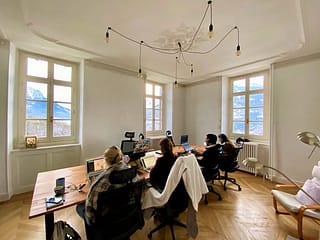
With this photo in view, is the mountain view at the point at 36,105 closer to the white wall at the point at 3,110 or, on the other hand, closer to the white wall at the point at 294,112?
the white wall at the point at 3,110

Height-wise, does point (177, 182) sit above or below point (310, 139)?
below

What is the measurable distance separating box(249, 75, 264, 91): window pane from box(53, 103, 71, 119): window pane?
4868 millimetres

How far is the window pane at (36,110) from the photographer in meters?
3.33

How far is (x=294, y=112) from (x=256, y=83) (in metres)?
1.41

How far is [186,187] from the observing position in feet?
5.98

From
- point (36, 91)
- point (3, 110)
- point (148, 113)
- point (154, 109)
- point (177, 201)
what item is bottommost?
point (177, 201)

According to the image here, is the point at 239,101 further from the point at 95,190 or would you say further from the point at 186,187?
the point at 95,190

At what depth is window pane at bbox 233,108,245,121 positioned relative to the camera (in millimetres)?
4918

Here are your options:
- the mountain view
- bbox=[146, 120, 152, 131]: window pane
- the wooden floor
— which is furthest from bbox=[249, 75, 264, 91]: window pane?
the mountain view

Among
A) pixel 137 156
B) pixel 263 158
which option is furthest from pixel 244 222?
pixel 263 158

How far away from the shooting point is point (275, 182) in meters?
3.86

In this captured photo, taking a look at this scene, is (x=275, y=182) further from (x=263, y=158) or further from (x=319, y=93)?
(x=319, y=93)

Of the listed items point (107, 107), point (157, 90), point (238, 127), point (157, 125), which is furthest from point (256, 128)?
point (107, 107)

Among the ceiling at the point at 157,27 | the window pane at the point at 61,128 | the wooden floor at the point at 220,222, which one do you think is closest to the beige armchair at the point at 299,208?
the wooden floor at the point at 220,222
